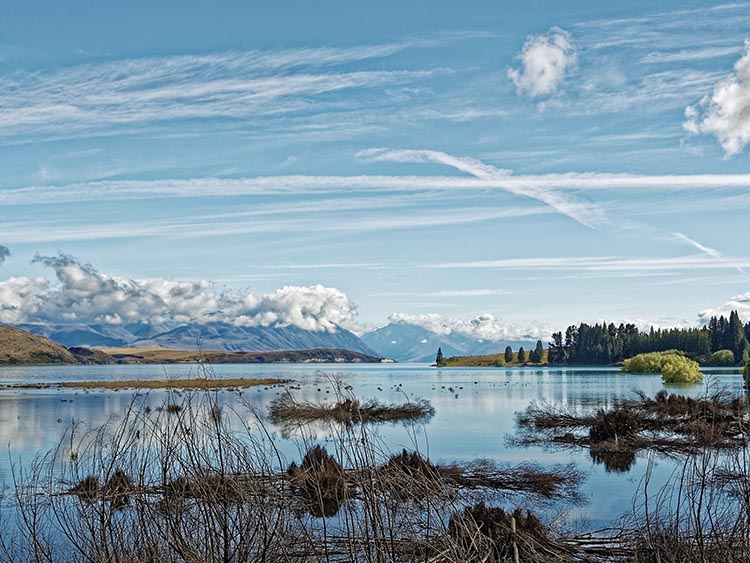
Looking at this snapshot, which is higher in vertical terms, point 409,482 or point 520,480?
point 409,482

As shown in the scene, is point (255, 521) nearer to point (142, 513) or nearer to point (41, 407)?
point (142, 513)

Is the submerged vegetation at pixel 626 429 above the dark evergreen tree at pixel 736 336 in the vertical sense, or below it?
below

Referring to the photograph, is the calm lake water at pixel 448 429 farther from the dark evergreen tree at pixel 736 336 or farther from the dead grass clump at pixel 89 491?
the dark evergreen tree at pixel 736 336

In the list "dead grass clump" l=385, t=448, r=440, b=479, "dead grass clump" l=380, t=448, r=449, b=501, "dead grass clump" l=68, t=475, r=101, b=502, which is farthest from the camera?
"dead grass clump" l=68, t=475, r=101, b=502

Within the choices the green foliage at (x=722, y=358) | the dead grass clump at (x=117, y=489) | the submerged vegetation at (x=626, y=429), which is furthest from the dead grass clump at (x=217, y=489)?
the green foliage at (x=722, y=358)

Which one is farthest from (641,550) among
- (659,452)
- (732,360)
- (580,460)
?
(732,360)

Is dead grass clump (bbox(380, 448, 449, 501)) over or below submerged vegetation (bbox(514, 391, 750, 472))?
over

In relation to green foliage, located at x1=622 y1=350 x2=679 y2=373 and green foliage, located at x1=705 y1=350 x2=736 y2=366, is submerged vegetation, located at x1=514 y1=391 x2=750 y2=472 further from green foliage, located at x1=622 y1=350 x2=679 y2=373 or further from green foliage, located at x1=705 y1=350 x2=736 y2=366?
green foliage, located at x1=705 y1=350 x2=736 y2=366

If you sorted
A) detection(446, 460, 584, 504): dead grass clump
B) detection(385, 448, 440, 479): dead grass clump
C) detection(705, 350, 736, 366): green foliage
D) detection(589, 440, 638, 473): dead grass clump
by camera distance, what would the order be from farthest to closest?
1. detection(705, 350, 736, 366): green foliage
2. detection(589, 440, 638, 473): dead grass clump
3. detection(446, 460, 584, 504): dead grass clump
4. detection(385, 448, 440, 479): dead grass clump

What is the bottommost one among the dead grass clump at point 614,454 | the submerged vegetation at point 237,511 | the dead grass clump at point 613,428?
the dead grass clump at point 614,454

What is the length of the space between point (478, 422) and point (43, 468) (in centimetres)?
2547

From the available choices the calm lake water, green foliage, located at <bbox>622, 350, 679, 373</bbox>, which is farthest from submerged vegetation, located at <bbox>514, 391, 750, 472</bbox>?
green foliage, located at <bbox>622, 350, 679, 373</bbox>

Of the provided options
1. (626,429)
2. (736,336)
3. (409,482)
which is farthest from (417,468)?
(736,336)

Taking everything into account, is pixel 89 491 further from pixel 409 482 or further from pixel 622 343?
pixel 622 343
